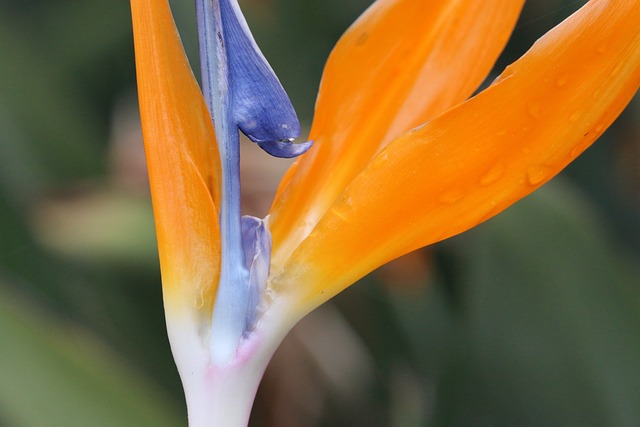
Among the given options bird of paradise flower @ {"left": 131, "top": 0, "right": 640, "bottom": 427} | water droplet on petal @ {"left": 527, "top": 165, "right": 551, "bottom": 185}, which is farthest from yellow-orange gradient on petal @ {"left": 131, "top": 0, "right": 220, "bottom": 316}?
water droplet on petal @ {"left": 527, "top": 165, "right": 551, "bottom": 185}

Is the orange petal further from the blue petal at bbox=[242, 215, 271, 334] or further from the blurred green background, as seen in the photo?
the blurred green background

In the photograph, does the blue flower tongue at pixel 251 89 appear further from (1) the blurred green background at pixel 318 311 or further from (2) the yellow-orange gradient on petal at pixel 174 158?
(1) the blurred green background at pixel 318 311

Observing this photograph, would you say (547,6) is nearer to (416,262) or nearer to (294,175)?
(416,262)

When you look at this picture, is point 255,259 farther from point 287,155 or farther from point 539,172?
point 539,172

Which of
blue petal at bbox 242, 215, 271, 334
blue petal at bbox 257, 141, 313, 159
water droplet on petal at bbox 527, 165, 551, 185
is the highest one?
water droplet on petal at bbox 527, 165, 551, 185

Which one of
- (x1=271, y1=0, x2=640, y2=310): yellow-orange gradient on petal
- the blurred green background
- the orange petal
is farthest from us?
the blurred green background

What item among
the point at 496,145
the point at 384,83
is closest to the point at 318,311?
the point at 384,83

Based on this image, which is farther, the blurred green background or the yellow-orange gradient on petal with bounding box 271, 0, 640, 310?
the blurred green background

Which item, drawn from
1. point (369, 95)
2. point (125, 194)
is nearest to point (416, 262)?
point (125, 194)

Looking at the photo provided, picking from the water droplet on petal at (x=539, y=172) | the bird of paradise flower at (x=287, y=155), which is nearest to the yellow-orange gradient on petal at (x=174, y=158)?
the bird of paradise flower at (x=287, y=155)
